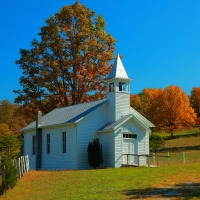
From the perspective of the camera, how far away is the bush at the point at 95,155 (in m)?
28.8

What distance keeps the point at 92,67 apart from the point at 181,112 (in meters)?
28.0

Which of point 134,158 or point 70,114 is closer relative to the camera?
point 134,158

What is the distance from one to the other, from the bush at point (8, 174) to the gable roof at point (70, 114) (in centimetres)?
1026

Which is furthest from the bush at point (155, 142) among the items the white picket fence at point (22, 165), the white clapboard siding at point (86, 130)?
the white picket fence at point (22, 165)

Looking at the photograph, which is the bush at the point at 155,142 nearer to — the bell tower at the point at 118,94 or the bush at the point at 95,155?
the bell tower at the point at 118,94

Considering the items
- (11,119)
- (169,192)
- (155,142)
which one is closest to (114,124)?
(169,192)

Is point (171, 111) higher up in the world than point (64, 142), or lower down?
higher up

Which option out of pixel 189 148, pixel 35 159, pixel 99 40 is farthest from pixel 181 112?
pixel 35 159

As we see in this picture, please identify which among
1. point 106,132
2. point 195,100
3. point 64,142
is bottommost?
point 64,142

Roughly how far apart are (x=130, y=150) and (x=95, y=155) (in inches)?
122

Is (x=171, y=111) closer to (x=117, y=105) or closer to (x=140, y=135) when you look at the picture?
(x=140, y=135)

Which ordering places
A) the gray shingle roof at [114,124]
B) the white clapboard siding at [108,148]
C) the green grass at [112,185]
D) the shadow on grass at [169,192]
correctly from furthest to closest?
the white clapboard siding at [108,148] → the gray shingle roof at [114,124] → the green grass at [112,185] → the shadow on grass at [169,192]

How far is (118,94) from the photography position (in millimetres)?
30844

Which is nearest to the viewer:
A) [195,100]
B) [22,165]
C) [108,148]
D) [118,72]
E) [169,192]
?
[169,192]
